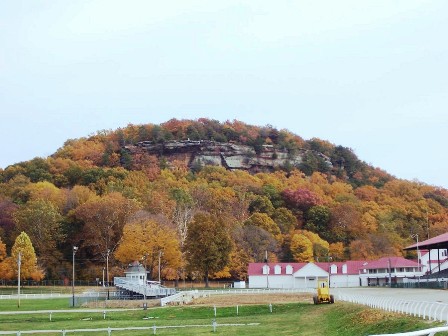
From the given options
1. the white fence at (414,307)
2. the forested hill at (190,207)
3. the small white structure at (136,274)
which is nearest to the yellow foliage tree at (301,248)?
the forested hill at (190,207)

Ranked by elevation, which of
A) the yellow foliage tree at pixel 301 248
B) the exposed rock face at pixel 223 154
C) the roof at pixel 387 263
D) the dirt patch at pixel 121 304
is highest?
the exposed rock face at pixel 223 154

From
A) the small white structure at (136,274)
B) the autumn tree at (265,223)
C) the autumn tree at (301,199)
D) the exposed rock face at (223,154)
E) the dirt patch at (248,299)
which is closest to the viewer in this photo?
the dirt patch at (248,299)

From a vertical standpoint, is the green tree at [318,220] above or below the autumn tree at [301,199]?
below

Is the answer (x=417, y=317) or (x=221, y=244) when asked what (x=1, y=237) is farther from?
(x=417, y=317)

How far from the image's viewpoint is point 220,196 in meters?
114

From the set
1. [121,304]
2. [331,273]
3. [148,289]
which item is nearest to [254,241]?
[331,273]

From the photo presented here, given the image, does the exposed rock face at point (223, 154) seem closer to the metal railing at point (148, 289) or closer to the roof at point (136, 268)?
the roof at point (136, 268)

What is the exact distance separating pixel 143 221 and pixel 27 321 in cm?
4059

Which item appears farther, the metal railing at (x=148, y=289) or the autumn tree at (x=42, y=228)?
the autumn tree at (x=42, y=228)

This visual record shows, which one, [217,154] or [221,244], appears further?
[217,154]

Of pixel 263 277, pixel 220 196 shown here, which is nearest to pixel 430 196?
pixel 220 196

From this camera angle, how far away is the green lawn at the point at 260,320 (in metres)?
27.5

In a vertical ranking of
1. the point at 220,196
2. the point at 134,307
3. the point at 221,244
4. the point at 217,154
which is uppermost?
the point at 217,154

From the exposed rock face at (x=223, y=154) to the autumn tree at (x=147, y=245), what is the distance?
8076 cm
